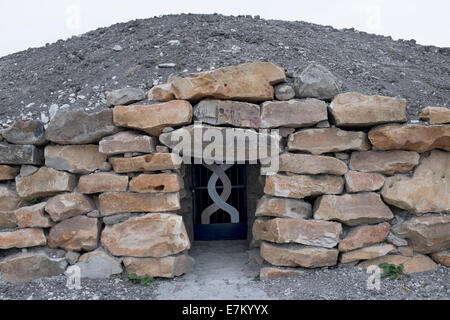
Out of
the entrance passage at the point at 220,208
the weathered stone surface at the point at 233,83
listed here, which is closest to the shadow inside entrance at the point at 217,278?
the entrance passage at the point at 220,208

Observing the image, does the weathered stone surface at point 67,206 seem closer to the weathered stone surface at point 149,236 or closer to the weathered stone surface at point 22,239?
the weathered stone surface at point 22,239

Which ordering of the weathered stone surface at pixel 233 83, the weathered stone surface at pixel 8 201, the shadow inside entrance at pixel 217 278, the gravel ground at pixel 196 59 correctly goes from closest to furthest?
1. the shadow inside entrance at pixel 217 278
2. the weathered stone surface at pixel 233 83
3. the weathered stone surface at pixel 8 201
4. the gravel ground at pixel 196 59

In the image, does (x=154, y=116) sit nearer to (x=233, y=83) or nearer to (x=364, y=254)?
(x=233, y=83)

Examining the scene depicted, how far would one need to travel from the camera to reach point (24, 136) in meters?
3.65

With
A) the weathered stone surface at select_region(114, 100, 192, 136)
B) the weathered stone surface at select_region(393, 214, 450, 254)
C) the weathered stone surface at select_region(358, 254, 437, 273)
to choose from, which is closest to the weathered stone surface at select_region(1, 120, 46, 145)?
the weathered stone surface at select_region(114, 100, 192, 136)

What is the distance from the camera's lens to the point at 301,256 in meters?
3.53

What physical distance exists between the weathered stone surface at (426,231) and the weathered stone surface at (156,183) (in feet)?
6.84

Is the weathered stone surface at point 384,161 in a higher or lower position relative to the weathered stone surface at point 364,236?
higher

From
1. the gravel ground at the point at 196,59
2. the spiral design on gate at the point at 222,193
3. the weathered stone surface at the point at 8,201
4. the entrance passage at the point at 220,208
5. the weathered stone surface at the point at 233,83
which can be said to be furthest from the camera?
the entrance passage at the point at 220,208

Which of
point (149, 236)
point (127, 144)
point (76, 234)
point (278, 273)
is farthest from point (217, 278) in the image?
point (127, 144)

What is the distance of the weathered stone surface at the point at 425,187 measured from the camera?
11.8 ft

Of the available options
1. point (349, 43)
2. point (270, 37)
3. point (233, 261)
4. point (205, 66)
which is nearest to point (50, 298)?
point (233, 261)

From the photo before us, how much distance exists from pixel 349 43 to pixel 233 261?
3.16 m

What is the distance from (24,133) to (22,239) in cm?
98
